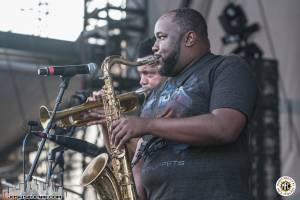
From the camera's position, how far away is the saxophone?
157 inches

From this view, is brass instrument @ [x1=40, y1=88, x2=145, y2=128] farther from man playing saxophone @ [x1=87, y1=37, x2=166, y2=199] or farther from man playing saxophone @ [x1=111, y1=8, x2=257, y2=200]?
man playing saxophone @ [x1=111, y1=8, x2=257, y2=200]

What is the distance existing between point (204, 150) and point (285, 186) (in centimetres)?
510

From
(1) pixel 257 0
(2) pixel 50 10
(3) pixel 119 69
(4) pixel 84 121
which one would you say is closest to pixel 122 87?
(3) pixel 119 69

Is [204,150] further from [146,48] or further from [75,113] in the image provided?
[146,48]

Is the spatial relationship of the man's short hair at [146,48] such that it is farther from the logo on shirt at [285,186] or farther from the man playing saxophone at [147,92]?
the logo on shirt at [285,186]

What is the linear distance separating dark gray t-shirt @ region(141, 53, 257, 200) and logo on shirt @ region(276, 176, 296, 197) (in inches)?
184

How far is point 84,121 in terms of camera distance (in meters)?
4.89

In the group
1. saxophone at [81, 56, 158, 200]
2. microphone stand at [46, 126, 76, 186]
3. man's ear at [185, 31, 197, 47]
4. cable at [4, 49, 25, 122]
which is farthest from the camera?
cable at [4, 49, 25, 122]

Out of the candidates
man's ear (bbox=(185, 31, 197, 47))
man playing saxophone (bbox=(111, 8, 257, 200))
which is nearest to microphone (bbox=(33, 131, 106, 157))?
man playing saxophone (bbox=(111, 8, 257, 200))

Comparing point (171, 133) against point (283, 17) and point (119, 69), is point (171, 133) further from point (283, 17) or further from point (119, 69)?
point (119, 69)

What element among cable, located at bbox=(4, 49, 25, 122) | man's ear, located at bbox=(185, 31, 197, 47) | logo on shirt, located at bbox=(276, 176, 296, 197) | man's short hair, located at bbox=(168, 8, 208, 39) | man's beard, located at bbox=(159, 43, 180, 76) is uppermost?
man's short hair, located at bbox=(168, 8, 208, 39)

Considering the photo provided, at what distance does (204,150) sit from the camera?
11.2 feet

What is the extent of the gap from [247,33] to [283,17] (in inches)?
22.3

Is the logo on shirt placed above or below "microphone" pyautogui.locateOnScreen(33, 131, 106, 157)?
below
